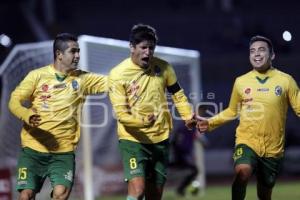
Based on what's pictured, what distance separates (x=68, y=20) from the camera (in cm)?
2638

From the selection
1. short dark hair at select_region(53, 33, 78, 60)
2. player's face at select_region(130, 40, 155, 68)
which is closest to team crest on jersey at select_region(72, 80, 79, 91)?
short dark hair at select_region(53, 33, 78, 60)

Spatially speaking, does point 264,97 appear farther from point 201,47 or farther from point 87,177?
point 201,47

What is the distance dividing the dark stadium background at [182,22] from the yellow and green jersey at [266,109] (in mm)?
14895

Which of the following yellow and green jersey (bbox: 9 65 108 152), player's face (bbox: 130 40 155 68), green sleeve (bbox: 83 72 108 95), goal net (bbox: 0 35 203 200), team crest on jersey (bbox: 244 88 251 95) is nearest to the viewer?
player's face (bbox: 130 40 155 68)

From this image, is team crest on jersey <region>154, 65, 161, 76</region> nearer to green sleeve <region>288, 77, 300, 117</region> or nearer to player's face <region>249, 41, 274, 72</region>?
player's face <region>249, 41, 274, 72</region>

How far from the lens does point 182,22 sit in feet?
86.6

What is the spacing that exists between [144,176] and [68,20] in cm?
1901

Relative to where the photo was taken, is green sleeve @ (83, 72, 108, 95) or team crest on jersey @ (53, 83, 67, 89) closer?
team crest on jersey @ (53, 83, 67, 89)

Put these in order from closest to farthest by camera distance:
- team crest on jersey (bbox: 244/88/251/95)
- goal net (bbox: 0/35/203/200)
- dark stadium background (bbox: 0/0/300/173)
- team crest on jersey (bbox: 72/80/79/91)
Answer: team crest on jersey (bbox: 72/80/79/91), team crest on jersey (bbox: 244/88/251/95), goal net (bbox: 0/35/203/200), dark stadium background (bbox: 0/0/300/173)

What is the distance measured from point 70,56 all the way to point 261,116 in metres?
2.03

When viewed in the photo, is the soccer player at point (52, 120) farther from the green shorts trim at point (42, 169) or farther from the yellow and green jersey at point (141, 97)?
the yellow and green jersey at point (141, 97)

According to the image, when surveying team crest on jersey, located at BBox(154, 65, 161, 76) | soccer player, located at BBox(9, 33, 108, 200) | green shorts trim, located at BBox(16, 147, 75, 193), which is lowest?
green shorts trim, located at BBox(16, 147, 75, 193)

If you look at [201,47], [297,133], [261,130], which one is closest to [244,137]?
[261,130]

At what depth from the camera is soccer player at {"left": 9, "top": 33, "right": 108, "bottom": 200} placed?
313 inches
